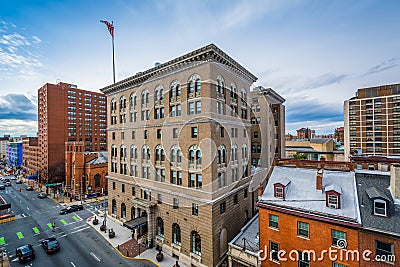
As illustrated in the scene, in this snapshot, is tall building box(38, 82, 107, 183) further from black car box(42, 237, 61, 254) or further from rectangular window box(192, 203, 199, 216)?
rectangular window box(192, 203, 199, 216)

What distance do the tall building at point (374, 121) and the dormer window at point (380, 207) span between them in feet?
194

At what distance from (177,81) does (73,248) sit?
95.3 ft

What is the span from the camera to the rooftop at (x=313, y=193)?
1648 centimetres

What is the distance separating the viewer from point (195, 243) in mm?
24125

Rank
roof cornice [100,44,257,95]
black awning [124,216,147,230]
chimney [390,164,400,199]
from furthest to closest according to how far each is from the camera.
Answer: black awning [124,216,147,230] → roof cornice [100,44,257,95] → chimney [390,164,400,199]

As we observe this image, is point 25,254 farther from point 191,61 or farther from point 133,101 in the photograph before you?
point 191,61

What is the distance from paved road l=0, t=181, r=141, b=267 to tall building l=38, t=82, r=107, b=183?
27614 millimetres

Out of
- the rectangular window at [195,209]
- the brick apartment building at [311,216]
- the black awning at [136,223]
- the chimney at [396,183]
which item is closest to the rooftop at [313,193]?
the brick apartment building at [311,216]

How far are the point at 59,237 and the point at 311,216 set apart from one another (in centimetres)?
3776

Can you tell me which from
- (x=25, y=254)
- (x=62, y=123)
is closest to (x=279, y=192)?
(x=25, y=254)

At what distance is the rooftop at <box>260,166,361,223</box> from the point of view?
16.5 meters

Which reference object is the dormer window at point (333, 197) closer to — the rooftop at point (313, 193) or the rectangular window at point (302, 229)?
the rooftop at point (313, 193)

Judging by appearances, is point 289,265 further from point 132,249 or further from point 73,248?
point 73,248

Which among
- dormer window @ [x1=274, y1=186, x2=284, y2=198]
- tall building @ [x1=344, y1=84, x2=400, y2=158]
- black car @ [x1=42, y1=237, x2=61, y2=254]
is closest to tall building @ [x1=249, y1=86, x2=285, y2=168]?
dormer window @ [x1=274, y1=186, x2=284, y2=198]
